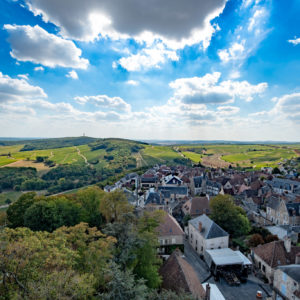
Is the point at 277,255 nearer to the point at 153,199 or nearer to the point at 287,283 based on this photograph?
the point at 287,283

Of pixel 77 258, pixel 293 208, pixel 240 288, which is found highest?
pixel 77 258

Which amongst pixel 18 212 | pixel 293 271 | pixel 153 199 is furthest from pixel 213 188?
pixel 18 212

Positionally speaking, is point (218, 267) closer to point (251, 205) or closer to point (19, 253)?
point (19, 253)

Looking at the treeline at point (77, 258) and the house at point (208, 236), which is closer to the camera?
the treeline at point (77, 258)

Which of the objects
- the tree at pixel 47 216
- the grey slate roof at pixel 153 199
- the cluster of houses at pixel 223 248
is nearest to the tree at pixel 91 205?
the tree at pixel 47 216

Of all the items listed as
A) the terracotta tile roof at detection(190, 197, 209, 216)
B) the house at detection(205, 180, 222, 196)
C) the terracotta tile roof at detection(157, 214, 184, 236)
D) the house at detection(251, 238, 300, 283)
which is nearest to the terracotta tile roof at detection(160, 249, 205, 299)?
the terracotta tile roof at detection(157, 214, 184, 236)

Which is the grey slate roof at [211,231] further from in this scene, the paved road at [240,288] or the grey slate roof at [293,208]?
the grey slate roof at [293,208]
